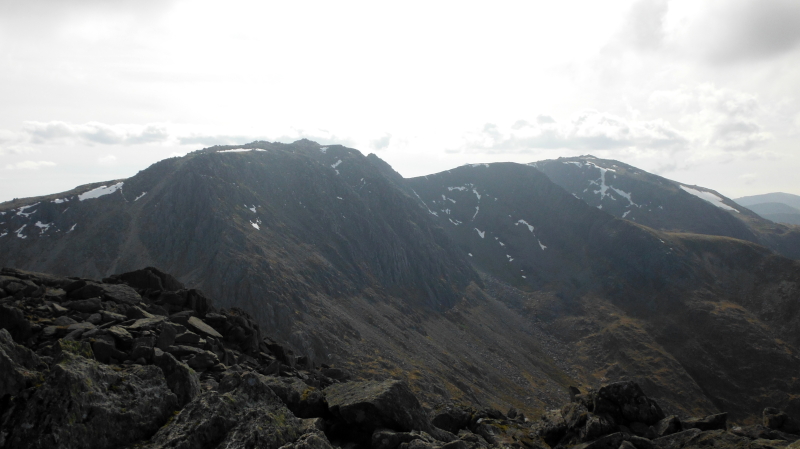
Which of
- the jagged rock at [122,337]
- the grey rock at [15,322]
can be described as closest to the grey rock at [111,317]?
the jagged rock at [122,337]

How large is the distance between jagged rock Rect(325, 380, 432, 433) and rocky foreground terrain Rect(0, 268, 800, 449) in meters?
0.06

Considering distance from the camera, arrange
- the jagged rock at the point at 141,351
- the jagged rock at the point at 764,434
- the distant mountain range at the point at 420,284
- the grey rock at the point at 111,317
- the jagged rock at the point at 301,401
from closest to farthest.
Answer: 1. the jagged rock at the point at 141,351
2. the jagged rock at the point at 301,401
3. the grey rock at the point at 111,317
4. the jagged rock at the point at 764,434
5. the distant mountain range at the point at 420,284

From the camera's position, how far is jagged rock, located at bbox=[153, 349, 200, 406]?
52.3 ft

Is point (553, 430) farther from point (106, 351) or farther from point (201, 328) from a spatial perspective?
point (106, 351)

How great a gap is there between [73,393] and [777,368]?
516ft

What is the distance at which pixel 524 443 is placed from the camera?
1118 inches

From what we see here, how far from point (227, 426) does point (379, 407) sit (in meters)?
6.80

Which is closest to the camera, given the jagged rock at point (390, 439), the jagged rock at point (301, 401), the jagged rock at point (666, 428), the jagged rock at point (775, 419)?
the jagged rock at point (390, 439)

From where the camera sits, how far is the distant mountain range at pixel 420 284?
101 m

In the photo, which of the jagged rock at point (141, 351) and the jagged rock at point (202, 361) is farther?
the jagged rock at point (202, 361)

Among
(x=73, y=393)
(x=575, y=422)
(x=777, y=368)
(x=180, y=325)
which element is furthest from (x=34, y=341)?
(x=777, y=368)

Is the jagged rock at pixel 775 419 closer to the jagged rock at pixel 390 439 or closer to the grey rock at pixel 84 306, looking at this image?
the jagged rock at pixel 390 439

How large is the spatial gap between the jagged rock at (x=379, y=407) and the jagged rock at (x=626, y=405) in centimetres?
1531

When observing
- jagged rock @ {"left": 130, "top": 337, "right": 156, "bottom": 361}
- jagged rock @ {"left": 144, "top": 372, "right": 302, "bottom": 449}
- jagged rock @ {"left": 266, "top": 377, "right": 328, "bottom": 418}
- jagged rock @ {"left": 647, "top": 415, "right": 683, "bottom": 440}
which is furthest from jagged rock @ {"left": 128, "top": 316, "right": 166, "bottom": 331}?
jagged rock @ {"left": 647, "top": 415, "right": 683, "bottom": 440}
